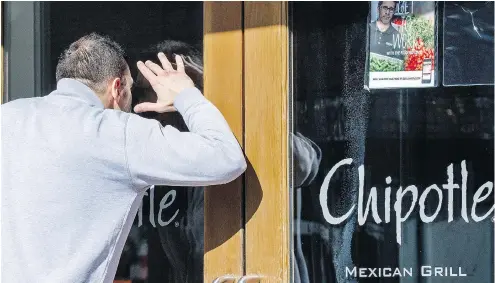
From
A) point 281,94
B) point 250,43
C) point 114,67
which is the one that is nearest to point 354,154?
point 281,94

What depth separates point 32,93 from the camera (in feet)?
9.80

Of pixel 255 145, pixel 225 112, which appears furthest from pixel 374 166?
pixel 225 112

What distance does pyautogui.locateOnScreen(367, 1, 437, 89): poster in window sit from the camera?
8.87 feet

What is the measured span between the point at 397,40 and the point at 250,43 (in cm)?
44

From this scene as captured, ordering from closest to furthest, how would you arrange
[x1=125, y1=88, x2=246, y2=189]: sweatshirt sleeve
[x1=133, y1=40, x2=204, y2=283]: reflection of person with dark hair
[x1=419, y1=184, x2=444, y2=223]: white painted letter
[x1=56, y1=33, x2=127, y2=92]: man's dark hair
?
[x1=125, y1=88, x2=246, y2=189]: sweatshirt sleeve
[x1=56, y1=33, x2=127, y2=92]: man's dark hair
[x1=419, y1=184, x2=444, y2=223]: white painted letter
[x1=133, y1=40, x2=204, y2=283]: reflection of person with dark hair

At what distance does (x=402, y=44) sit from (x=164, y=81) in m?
0.74

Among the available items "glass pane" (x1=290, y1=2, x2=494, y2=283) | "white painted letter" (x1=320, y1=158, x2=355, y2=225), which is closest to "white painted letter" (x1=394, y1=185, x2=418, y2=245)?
"glass pane" (x1=290, y1=2, x2=494, y2=283)

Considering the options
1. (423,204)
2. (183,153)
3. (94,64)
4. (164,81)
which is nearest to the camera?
(183,153)

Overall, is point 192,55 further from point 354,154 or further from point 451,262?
point 451,262

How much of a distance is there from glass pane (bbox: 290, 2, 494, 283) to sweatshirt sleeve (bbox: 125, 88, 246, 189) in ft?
1.02

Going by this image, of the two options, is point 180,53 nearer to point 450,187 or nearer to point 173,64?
point 173,64

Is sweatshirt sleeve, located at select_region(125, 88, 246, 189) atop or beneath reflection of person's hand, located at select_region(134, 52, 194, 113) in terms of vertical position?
beneath

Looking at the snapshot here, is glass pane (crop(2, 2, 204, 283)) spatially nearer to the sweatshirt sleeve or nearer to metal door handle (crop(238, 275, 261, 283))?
metal door handle (crop(238, 275, 261, 283))

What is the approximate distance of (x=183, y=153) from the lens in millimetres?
2434
